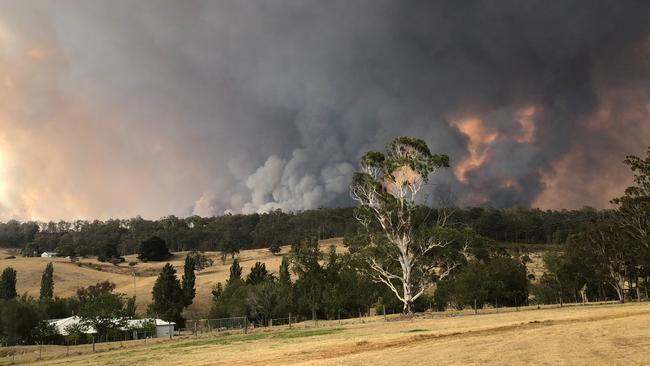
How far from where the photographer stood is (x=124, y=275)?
156125 mm

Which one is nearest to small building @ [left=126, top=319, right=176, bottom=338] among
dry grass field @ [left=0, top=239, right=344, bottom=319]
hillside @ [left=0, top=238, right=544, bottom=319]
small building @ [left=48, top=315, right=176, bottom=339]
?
small building @ [left=48, top=315, right=176, bottom=339]

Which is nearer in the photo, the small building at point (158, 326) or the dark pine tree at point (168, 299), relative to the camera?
the small building at point (158, 326)

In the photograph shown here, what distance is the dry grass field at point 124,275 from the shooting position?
413 ft

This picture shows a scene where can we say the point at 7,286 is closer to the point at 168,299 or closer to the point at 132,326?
the point at 168,299

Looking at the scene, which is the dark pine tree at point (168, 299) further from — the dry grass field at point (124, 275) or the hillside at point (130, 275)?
the dry grass field at point (124, 275)

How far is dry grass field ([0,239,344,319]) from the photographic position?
126 meters

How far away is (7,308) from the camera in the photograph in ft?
244

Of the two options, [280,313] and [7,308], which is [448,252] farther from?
[7,308]

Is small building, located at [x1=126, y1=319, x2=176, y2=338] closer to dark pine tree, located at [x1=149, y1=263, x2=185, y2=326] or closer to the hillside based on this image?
dark pine tree, located at [x1=149, y1=263, x2=185, y2=326]

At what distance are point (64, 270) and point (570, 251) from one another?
137 m

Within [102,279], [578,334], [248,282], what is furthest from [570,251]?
[102,279]

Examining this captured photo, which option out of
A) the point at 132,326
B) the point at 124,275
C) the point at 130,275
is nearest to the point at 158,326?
the point at 132,326

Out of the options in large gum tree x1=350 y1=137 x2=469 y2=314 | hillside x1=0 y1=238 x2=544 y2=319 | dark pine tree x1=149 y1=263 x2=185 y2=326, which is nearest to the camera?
large gum tree x1=350 y1=137 x2=469 y2=314

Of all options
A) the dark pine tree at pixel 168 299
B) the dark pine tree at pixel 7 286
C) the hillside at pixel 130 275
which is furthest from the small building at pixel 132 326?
the dark pine tree at pixel 7 286
